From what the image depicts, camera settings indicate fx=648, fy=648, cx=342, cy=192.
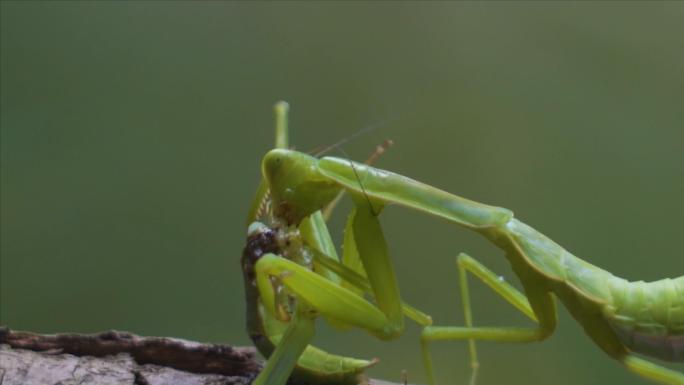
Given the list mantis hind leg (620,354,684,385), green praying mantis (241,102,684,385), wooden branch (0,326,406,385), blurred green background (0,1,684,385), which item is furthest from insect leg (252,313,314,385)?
blurred green background (0,1,684,385)

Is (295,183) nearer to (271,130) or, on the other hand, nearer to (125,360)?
(125,360)

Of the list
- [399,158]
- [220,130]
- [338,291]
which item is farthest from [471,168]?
[338,291]

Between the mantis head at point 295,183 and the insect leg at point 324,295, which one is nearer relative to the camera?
the insect leg at point 324,295

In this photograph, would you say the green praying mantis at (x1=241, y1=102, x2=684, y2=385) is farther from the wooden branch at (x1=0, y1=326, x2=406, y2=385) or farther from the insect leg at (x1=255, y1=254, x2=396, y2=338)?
the wooden branch at (x1=0, y1=326, x2=406, y2=385)

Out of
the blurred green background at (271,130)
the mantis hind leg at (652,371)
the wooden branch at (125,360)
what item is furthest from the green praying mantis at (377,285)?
the blurred green background at (271,130)

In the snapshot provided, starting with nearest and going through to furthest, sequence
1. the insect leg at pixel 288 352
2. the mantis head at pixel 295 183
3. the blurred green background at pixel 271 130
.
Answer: the insect leg at pixel 288 352, the mantis head at pixel 295 183, the blurred green background at pixel 271 130

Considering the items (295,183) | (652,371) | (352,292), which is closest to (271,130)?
(295,183)

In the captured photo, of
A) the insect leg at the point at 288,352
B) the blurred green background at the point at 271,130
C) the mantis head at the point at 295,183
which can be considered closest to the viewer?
the insect leg at the point at 288,352

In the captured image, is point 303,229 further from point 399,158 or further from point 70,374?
point 399,158

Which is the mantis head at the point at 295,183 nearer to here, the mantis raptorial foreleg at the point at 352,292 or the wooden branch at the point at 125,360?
the mantis raptorial foreleg at the point at 352,292
